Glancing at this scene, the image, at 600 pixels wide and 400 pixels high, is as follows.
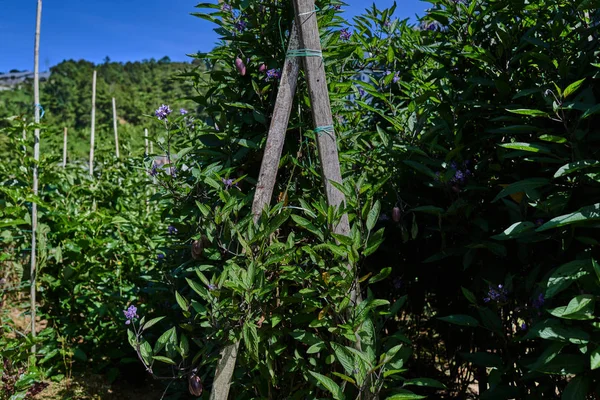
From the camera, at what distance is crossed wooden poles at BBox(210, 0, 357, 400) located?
183 centimetres

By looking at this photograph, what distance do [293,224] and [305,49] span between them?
69cm

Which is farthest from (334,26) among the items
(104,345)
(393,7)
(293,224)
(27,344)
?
(104,345)

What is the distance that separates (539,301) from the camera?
159 cm

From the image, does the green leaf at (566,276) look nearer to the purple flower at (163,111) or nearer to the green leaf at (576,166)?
the green leaf at (576,166)

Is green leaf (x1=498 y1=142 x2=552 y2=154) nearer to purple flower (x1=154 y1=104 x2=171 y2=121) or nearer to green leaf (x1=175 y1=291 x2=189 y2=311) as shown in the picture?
green leaf (x1=175 y1=291 x2=189 y2=311)

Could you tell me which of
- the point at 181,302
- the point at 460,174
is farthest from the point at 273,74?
the point at 181,302

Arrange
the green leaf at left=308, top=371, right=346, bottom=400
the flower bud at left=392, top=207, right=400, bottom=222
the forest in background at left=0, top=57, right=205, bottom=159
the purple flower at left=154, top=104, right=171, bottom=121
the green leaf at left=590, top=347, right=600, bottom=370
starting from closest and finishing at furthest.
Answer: the green leaf at left=590, top=347, right=600, bottom=370
the green leaf at left=308, top=371, right=346, bottom=400
the flower bud at left=392, top=207, right=400, bottom=222
the purple flower at left=154, top=104, right=171, bottom=121
the forest in background at left=0, top=57, right=205, bottom=159

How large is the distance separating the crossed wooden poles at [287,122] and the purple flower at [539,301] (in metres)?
0.58

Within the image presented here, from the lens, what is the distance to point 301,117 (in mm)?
2057

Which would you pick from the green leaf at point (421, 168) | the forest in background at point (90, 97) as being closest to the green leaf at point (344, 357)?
the green leaf at point (421, 168)

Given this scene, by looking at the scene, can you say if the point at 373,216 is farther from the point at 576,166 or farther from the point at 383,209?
the point at 576,166

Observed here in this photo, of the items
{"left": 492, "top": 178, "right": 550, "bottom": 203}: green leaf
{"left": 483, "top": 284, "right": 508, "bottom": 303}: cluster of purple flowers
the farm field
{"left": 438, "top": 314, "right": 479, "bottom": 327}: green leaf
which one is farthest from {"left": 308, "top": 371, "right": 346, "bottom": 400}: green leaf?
{"left": 492, "top": 178, "right": 550, "bottom": 203}: green leaf

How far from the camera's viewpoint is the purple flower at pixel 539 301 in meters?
1.58

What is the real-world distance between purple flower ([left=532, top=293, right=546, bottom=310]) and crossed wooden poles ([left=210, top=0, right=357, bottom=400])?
576 millimetres
